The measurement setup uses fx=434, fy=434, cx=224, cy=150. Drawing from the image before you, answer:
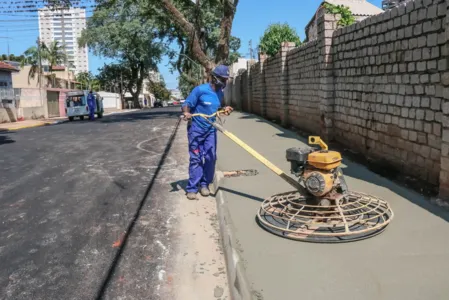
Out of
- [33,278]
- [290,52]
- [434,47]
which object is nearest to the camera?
[33,278]

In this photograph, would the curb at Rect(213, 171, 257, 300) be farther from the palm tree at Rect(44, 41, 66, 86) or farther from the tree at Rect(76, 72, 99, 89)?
the tree at Rect(76, 72, 99, 89)

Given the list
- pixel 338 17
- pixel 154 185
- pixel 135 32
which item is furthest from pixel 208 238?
pixel 135 32

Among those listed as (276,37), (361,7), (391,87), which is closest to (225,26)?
(276,37)

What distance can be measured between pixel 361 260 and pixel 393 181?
2.92 metres

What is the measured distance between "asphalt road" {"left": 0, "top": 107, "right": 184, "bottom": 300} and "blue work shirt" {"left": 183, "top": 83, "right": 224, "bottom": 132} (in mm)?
1306

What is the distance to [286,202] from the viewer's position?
4.89 m

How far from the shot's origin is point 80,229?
516cm

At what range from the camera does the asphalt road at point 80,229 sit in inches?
148

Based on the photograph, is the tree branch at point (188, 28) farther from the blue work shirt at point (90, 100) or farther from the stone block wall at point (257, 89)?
the blue work shirt at point (90, 100)

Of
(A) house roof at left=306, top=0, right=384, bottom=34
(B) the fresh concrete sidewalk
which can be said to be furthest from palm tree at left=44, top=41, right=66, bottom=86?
(B) the fresh concrete sidewalk

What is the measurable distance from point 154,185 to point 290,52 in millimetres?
8071

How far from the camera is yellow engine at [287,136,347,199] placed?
3996 mm

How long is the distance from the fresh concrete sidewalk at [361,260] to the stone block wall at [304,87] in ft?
19.4

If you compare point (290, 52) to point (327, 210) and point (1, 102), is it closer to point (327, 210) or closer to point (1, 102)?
point (327, 210)
